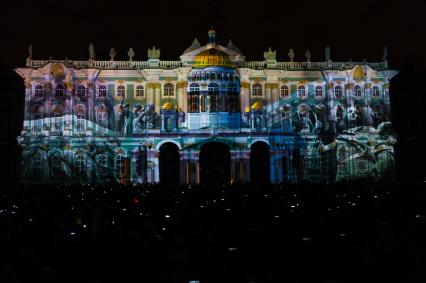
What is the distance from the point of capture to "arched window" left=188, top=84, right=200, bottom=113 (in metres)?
63.5

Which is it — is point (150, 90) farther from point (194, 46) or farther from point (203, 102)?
point (194, 46)

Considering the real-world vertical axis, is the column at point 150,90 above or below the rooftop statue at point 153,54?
below

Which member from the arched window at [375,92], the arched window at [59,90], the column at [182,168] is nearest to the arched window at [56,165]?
the arched window at [59,90]

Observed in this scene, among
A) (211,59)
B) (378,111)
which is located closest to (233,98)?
(211,59)

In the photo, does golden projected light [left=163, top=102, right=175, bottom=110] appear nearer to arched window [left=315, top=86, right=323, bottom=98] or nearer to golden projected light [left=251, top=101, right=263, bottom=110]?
golden projected light [left=251, top=101, right=263, bottom=110]

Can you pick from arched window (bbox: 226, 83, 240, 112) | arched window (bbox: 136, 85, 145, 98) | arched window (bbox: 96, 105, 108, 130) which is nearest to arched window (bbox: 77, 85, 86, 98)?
arched window (bbox: 96, 105, 108, 130)

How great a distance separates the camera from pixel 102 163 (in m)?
62.0

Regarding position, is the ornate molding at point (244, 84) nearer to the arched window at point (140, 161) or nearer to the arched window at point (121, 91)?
the arched window at point (121, 91)

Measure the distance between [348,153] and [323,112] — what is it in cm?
586

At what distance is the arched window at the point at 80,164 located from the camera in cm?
6166

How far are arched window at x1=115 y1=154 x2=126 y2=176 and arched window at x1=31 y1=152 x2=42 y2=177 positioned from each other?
8680 millimetres

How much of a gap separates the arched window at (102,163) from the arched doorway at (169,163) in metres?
6.59

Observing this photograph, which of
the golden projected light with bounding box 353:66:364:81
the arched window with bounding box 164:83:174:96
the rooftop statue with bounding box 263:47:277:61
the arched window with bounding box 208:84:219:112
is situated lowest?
the arched window with bounding box 208:84:219:112

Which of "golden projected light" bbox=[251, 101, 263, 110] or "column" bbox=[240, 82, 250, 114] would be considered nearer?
"golden projected light" bbox=[251, 101, 263, 110]
